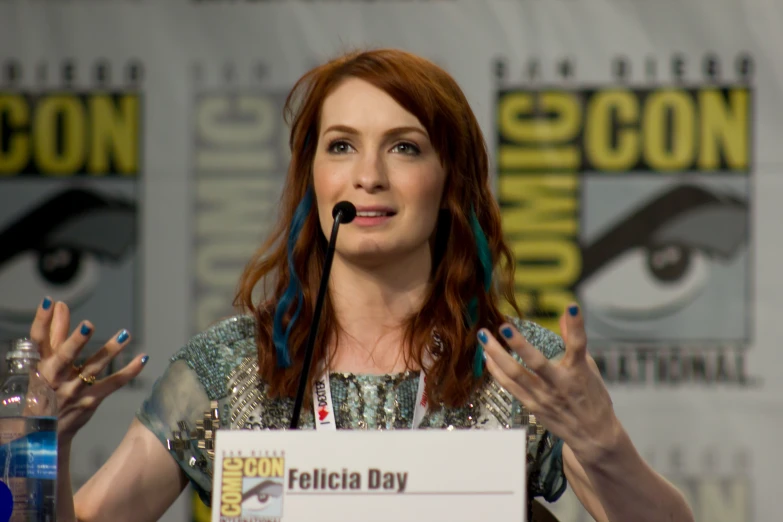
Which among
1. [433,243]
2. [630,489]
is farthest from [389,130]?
[630,489]

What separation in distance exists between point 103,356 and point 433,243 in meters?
0.72

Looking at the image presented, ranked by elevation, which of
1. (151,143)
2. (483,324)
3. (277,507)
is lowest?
(277,507)

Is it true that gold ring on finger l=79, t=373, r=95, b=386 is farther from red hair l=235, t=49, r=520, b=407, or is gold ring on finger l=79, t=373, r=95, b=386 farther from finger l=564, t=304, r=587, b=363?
finger l=564, t=304, r=587, b=363

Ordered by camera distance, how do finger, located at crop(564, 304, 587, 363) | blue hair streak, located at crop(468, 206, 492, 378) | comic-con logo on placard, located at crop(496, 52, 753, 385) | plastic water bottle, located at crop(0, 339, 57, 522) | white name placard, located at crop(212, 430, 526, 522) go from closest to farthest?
white name placard, located at crop(212, 430, 526, 522)
finger, located at crop(564, 304, 587, 363)
plastic water bottle, located at crop(0, 339, 57, 522)
blue hair streak, located at crop(468, 206, 492, 378)
comic-con logo on placard, located at crop(496, 52, 753, 385)

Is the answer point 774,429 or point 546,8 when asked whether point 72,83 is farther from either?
point 774,429

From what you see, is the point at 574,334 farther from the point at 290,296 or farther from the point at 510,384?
the point at 290,296

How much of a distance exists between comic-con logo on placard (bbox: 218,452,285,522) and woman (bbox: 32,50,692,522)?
0.63 metres

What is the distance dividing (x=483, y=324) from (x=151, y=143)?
60.4 inches

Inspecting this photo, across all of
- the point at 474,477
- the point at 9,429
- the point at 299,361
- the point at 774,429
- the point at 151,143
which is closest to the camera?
the point at 474,477

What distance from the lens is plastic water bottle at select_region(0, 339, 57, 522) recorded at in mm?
1621

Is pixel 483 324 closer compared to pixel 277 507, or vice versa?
pixel 277 507

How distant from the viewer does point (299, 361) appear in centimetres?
209

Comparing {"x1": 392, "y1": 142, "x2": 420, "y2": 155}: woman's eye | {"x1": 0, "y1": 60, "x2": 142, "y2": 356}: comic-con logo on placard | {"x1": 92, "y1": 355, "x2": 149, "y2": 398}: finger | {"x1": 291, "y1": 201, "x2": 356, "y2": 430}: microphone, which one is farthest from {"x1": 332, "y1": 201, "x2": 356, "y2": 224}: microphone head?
{"x1": 0, "y1": 60, "x2": 142, "y2": 356}: comic-con logo on placard

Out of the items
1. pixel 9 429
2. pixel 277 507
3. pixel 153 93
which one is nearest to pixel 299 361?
pixel 9 429
